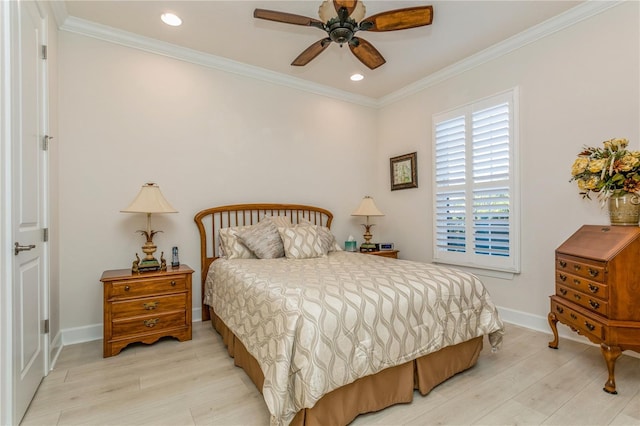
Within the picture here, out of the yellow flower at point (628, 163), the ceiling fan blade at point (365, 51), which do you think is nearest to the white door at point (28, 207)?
the ceiling fan blade at point (365, 51)

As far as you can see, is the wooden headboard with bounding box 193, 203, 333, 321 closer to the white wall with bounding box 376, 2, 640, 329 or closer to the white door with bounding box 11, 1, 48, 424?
the white door with bounding box 11, 1, 48, 424

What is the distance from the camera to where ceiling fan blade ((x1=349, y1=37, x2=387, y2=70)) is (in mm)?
2445

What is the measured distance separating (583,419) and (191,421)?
218cm

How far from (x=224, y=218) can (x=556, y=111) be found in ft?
11.7

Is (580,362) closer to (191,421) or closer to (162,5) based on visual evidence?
(191,421)

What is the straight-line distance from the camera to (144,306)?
2646 millimetres

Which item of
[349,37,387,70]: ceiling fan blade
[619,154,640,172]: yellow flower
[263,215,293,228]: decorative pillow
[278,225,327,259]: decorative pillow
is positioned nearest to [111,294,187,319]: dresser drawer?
[278,225,327,259]: decorative pillow

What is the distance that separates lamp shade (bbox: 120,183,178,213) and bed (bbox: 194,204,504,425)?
80cm

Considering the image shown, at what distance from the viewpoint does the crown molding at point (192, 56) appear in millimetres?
2902

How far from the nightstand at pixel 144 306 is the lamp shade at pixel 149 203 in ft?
1.82

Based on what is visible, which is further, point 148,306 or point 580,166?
point 148,306

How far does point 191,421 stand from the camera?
1.72 m

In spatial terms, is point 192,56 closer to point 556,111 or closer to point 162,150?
point 162,150

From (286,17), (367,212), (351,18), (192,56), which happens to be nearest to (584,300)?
(367,212)
